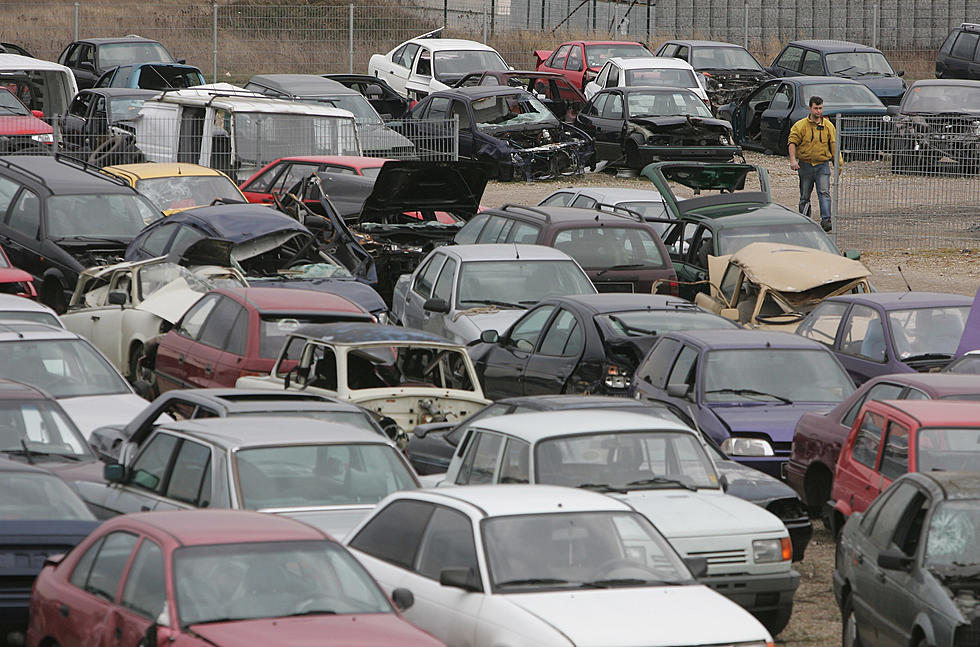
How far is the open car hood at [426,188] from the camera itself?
762 inches

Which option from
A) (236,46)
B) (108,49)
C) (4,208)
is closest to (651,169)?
(4,208)

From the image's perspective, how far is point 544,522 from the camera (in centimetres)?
800

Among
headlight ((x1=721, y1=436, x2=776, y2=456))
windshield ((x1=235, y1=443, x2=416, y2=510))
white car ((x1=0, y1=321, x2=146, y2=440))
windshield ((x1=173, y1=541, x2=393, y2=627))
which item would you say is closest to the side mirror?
white car ((x1=0, y1=321, x2=146, y2=440))

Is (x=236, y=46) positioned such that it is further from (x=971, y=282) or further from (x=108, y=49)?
(x=971, y=282)

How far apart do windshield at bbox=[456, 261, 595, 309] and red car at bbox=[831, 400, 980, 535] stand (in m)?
5.96

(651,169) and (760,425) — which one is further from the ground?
(651,169)

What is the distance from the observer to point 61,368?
13.5 m

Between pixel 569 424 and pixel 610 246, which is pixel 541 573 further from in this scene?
pixel 610 246

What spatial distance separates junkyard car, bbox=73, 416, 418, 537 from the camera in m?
9.26

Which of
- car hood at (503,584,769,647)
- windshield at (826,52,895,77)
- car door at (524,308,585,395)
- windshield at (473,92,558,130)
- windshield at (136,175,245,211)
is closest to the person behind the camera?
car hood at (503,584,769,647)

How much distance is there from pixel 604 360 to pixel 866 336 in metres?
2.46

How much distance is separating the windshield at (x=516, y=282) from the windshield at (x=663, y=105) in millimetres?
12908

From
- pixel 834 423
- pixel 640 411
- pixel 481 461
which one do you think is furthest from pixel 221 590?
pixel 834 423

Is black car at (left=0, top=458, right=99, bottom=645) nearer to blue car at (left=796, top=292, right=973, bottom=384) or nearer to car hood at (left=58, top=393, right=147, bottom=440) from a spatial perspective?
car hood at (left=58, top=393, right=147, bottom=440)
